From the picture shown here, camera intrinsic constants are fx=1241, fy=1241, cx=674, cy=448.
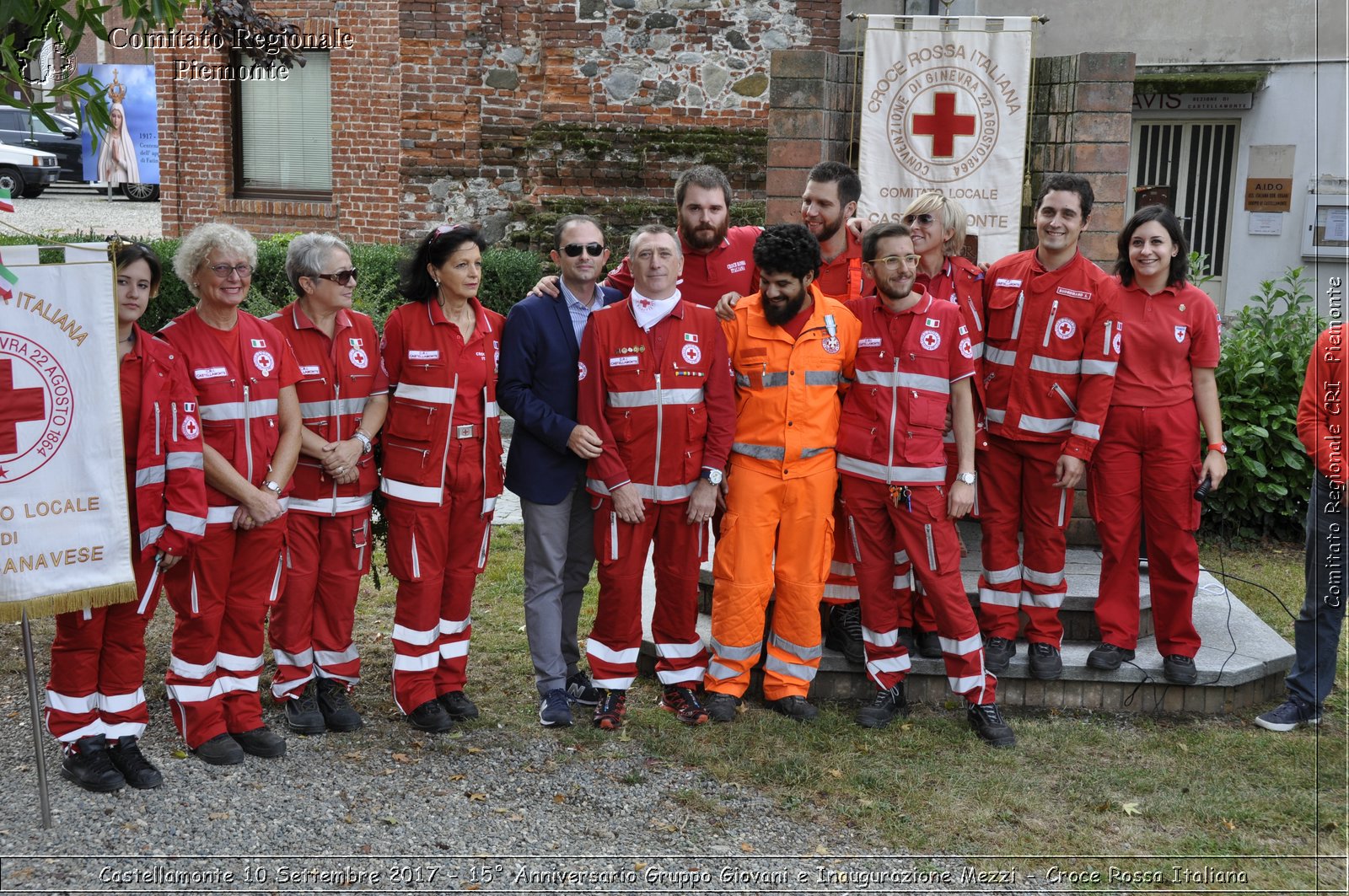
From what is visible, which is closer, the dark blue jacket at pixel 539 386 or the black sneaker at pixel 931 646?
the dark blue jacket at pixel 539 386

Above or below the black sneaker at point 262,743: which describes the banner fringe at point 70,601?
above

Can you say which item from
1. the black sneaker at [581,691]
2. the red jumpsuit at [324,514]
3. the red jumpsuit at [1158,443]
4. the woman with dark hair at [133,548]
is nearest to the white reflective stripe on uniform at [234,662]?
the red jumpsuit at [324,514]

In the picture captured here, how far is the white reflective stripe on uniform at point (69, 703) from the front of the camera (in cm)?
446

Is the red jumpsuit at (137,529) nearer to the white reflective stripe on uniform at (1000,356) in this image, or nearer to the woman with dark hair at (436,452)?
the woman with dark hair at (436,452)

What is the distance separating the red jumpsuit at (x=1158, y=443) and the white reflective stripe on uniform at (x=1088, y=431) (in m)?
0.12

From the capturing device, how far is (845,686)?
18.6 ft

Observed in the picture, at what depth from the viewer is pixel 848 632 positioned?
5684mm

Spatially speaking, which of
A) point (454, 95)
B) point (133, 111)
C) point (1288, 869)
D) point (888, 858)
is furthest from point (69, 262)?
point (133, 111)

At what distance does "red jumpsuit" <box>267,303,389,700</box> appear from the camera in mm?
4961

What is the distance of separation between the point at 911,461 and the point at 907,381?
1.10 ft

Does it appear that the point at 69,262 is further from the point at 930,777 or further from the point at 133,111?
the point at 133,111

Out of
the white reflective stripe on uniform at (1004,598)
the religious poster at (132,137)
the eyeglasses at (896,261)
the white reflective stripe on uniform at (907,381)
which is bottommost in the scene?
the white reflective stripe on uniform at (1004,598)

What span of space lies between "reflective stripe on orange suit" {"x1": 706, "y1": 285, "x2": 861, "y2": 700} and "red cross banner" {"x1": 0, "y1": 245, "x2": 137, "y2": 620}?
2357mm

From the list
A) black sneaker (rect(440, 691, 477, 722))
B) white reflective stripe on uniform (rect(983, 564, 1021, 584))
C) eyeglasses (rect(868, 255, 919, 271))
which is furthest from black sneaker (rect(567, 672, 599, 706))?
eyeglasses (rect(868, 255, 919, 271))
